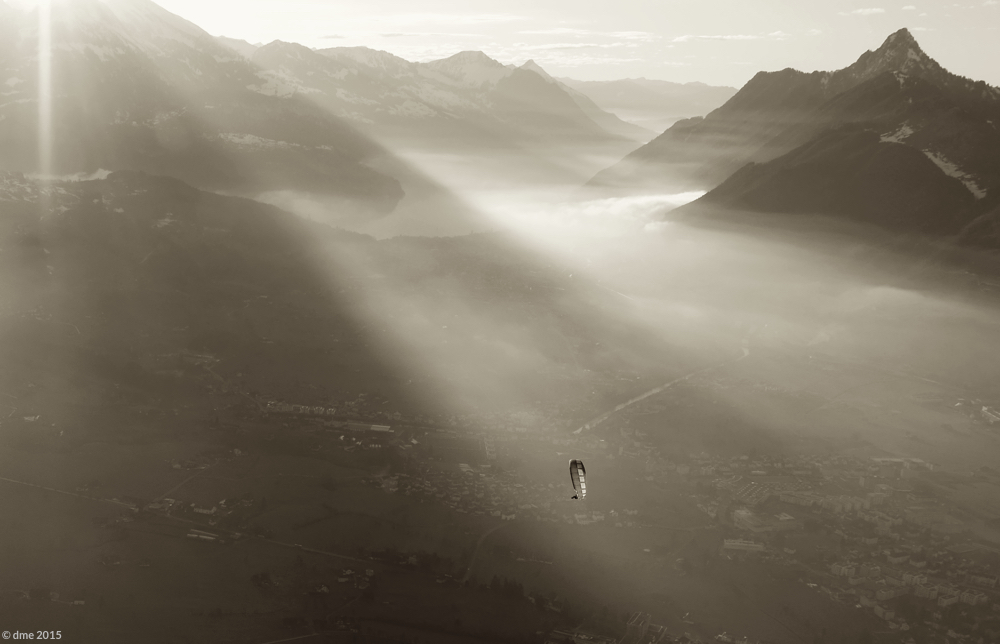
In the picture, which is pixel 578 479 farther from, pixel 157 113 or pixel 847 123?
pixel 157 113

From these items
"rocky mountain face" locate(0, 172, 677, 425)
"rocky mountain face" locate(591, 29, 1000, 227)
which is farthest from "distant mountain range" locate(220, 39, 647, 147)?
"rocky mountain face" locate(0, 172, 677, 425)

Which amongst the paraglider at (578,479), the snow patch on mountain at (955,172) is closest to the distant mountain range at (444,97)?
the snow patch on mountain at (955,172)

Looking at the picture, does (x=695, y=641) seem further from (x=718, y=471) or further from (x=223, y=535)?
(x=223, y=535)

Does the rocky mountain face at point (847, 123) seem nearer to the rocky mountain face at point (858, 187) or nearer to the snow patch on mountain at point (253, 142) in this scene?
the rocky mountain face at point (858, 187)

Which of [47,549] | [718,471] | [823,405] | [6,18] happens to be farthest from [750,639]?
[6,18]

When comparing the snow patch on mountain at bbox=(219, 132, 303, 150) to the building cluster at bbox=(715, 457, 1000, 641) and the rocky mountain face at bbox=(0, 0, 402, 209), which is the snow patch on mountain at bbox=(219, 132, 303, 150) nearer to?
the rocky mountain face at bbox=(0, 0, 402, 209)

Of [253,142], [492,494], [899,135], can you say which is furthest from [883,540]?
[253,142]
